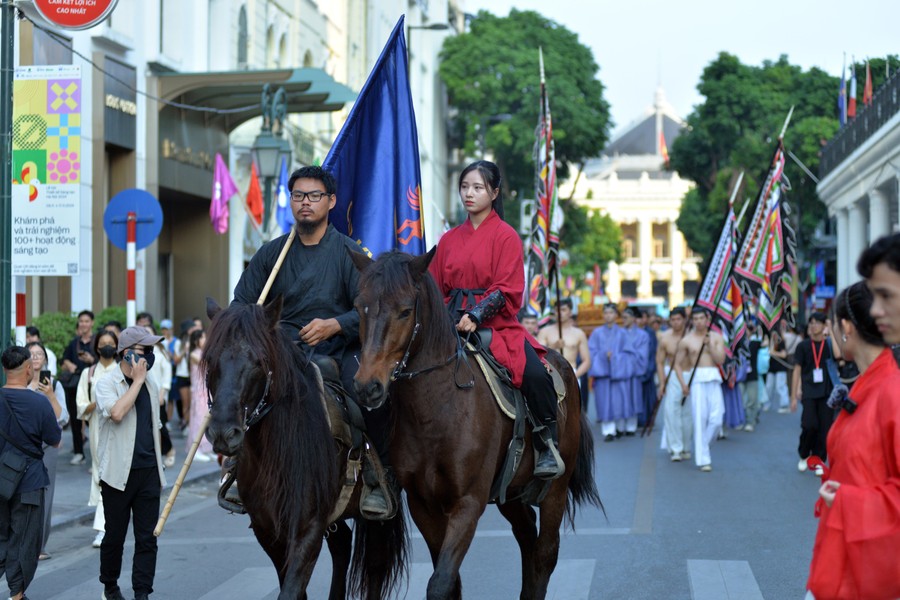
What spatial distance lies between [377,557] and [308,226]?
1743 millimetres

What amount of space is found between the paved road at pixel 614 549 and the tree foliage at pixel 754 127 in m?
33.9

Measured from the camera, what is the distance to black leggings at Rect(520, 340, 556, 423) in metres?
7.31

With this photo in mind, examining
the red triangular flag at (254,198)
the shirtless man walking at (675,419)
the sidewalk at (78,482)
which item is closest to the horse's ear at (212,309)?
the sidewalk at (78,482)

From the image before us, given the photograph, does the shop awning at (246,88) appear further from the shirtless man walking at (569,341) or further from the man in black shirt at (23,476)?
the man in black shirt at (23,476)

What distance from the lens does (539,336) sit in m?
19.5

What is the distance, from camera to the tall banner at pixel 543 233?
1731 cm

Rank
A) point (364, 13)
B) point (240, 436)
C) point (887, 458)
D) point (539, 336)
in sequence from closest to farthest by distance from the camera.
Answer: point (887, 458), point (240, 436), point (539, 336), point (364, 13)

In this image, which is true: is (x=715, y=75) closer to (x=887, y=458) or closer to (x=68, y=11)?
(x=68, y=11)

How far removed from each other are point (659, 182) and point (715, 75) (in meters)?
74.9

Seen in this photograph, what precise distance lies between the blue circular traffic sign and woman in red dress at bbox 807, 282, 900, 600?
483 inches

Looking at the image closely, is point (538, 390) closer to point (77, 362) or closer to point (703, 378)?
point (703, 378)

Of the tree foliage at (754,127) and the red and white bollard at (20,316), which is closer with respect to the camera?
the red and white bollard at (20,316)

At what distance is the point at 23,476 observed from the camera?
8.45 m

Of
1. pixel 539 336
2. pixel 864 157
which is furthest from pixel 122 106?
pixel 864 157
